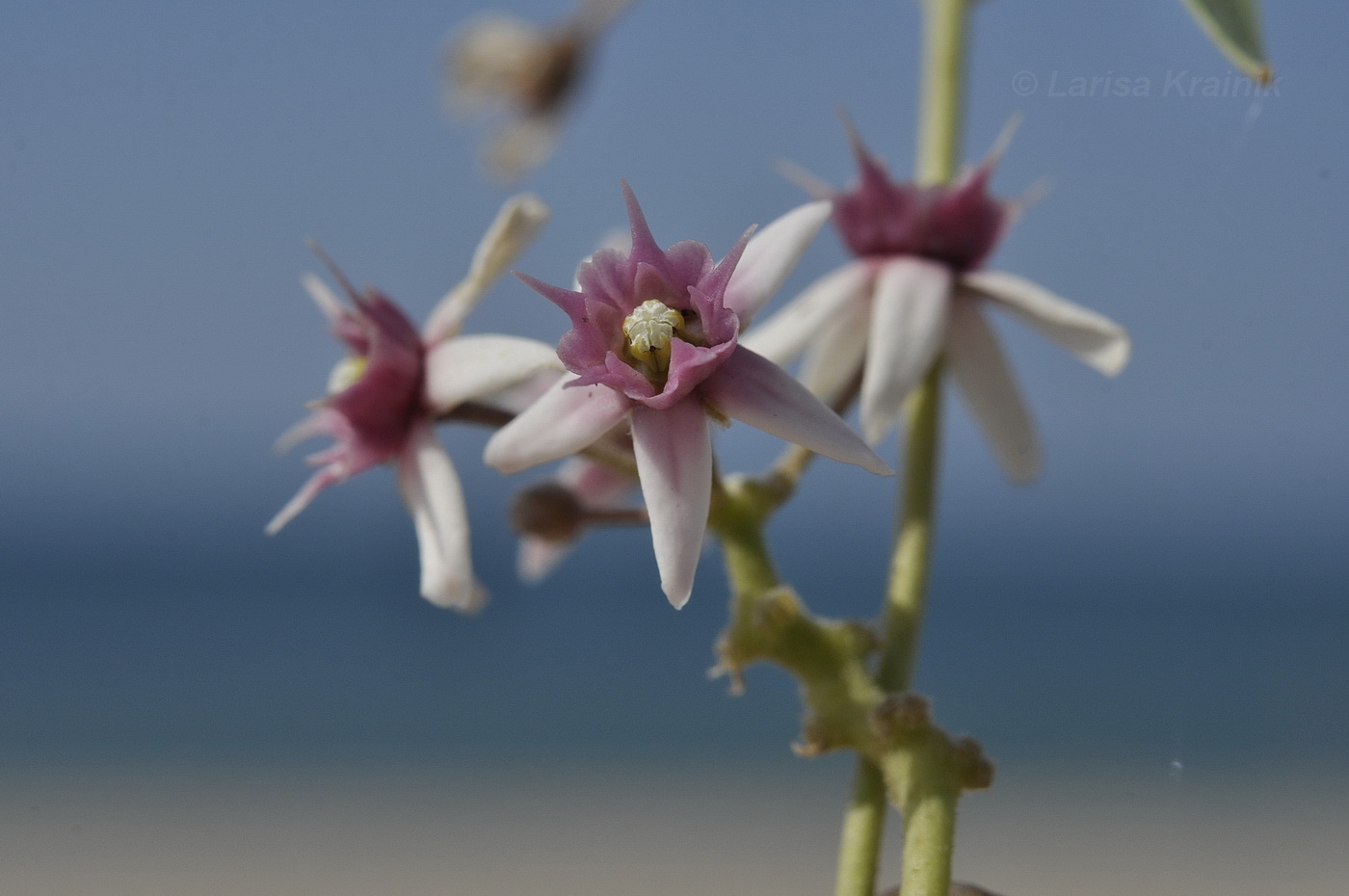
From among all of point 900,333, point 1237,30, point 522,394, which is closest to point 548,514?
point 522,394

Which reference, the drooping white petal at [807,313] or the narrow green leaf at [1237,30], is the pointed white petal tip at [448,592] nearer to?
the drooping white petal at [807,313]

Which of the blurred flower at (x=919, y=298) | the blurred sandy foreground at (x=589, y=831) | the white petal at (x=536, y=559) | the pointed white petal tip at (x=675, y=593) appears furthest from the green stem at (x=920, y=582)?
the blurred sandy foreground at (x=589, y=831)

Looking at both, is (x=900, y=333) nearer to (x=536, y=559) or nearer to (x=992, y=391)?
(x=992, y=391)

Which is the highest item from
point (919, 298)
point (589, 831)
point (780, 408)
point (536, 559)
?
point (589, 831)

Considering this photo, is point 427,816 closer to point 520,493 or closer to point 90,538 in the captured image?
point 520,493

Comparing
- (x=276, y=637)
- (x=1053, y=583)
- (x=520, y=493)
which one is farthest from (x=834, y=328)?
(x=1053, y=583)

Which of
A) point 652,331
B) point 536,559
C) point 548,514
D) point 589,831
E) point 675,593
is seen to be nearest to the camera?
point 675,593
